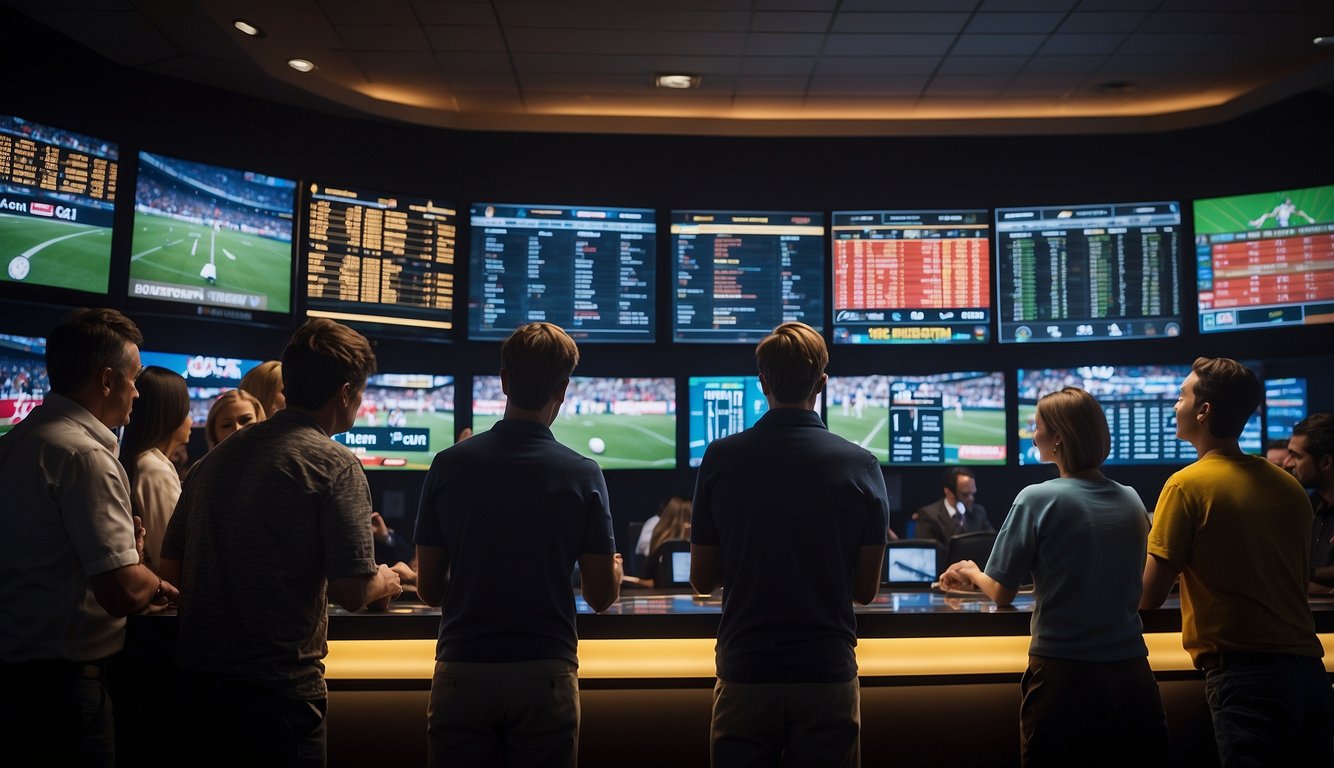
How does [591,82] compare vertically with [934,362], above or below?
above

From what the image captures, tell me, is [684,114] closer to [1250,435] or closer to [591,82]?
[591,82]

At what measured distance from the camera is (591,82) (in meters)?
5.28

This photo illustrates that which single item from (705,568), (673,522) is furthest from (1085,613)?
(673,522)

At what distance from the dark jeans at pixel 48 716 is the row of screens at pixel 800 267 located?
3.40 meters

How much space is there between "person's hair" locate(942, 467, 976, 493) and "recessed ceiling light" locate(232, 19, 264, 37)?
4078mm

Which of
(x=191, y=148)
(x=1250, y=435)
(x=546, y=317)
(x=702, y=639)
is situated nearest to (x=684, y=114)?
(x=546, y=317)

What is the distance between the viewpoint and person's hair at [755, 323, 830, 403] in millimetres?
1937

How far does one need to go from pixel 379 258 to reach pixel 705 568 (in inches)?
151

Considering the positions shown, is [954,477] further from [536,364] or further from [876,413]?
[536,364]

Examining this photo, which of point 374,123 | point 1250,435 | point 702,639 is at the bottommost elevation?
point 702,639

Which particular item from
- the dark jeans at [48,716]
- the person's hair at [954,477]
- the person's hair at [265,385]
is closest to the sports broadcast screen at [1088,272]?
the person's hair at [954,477]

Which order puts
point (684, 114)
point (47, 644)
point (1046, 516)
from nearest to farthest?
point (47, 644) < point (1046, 516) < point (684, 114)

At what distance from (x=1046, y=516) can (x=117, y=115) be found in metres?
4.55

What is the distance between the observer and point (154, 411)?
8.52ft
